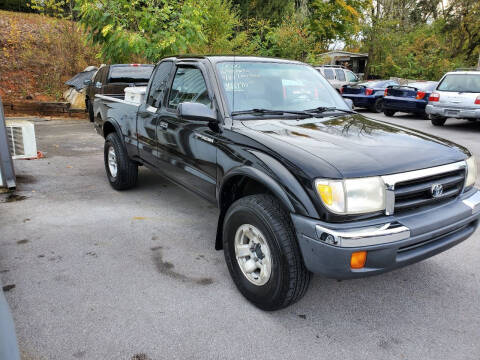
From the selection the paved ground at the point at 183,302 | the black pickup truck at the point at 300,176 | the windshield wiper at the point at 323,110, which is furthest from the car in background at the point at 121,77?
the windshield wiper at the point at 323,110

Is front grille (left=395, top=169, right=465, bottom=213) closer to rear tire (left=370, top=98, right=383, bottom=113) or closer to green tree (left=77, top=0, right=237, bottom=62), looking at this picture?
green tree (left=77, top=0, right=237, bottom=62)

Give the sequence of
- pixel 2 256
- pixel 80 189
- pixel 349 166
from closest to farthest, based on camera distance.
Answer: pixel 349 166, pixel 2 256, pixel 80 189

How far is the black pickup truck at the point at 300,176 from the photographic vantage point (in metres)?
2.35

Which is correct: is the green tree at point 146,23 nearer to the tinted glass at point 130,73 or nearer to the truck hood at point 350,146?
the tinted glass at point 130,73

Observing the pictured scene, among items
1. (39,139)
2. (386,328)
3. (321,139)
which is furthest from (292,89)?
(39,139)

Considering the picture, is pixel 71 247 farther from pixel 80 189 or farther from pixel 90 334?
pixel 80 189

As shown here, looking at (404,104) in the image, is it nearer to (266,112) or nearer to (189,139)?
(266,112)

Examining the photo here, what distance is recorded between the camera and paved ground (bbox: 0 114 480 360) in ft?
8.18

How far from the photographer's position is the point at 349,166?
240 cm

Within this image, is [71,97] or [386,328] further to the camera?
[71,97]

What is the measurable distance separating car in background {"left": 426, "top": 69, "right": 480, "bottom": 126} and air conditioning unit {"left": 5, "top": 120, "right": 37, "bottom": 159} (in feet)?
34.5

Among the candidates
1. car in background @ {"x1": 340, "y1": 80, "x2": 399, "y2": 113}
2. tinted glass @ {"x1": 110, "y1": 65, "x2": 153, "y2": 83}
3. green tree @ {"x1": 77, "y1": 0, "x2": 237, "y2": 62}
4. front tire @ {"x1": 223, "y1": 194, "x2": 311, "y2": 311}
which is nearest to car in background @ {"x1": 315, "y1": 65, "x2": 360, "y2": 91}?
car in background @ {"x1": 340, "y1": 80, "x2": 399, "y2": 113}

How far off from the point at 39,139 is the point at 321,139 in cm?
852

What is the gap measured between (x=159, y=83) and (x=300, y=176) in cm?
257
